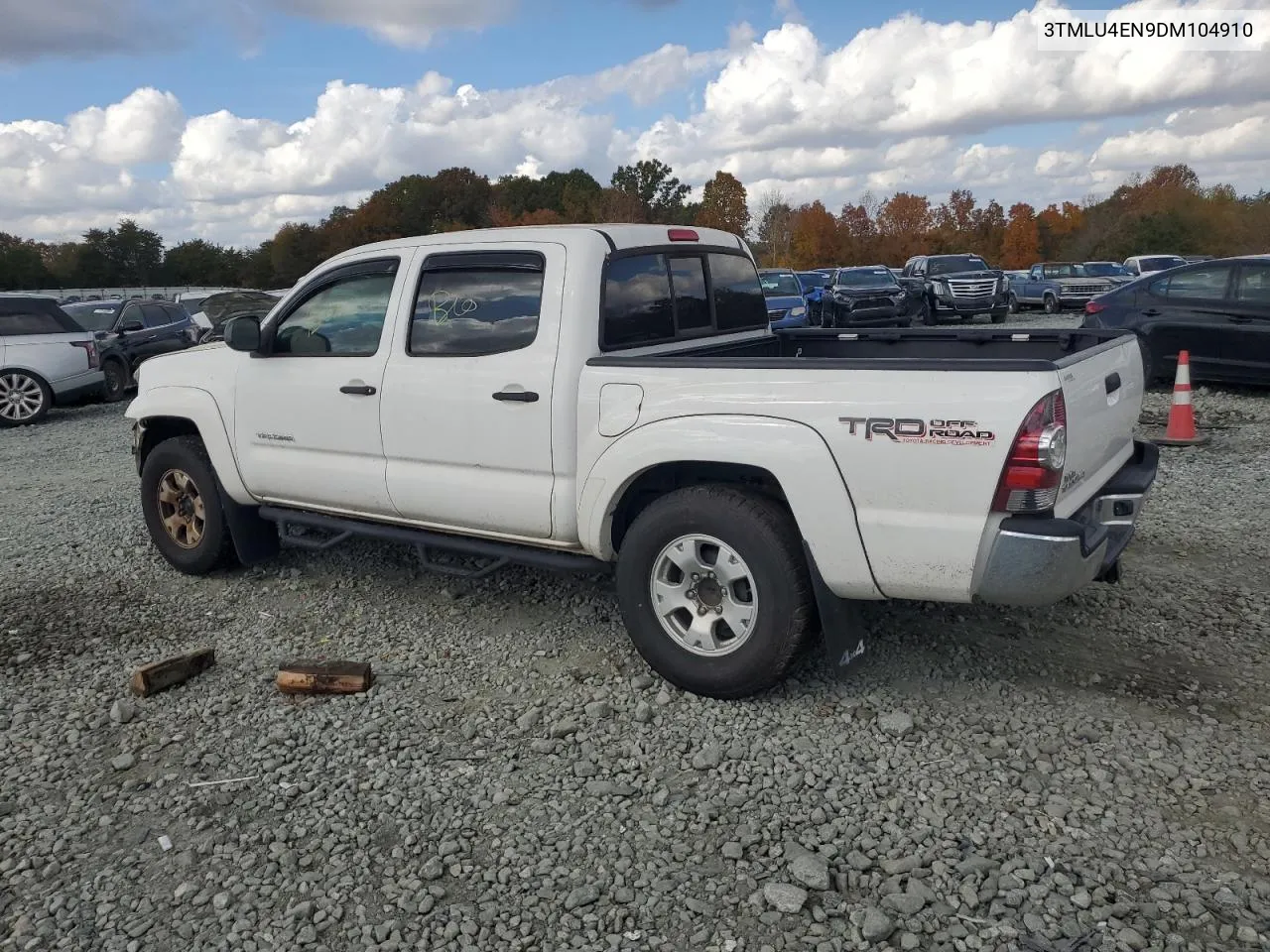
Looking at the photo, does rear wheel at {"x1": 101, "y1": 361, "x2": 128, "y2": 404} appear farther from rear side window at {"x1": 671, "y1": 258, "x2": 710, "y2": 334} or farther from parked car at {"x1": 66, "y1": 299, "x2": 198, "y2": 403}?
rear side window at {"x1": 671, "y1": 258, "x2": 710, "y2": 334}

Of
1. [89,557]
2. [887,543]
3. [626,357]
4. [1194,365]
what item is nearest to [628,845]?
[887,543]

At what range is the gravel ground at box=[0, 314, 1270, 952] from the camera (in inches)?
113

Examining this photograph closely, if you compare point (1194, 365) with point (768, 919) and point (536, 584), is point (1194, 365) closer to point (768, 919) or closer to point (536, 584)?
point (536, 584)

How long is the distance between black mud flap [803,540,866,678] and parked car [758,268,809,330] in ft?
Result: 41.5

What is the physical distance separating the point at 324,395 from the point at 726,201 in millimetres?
72267

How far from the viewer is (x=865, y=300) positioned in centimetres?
2117

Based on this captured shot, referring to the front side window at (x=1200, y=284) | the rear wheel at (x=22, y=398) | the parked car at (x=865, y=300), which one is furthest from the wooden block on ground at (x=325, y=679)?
the parked car at (x=865, y=300)

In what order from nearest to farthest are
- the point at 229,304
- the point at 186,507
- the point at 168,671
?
the point at 168,671 < the point at 186,507 < the point at 229,304

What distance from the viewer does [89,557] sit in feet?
21.6

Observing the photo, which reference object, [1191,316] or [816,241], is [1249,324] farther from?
[816,241]

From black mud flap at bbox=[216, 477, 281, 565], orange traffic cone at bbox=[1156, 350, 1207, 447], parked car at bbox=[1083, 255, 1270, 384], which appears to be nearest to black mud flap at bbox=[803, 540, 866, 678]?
black mud flap at bbox=[216, 477, 281, 565]

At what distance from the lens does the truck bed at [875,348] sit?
3971 millimetres

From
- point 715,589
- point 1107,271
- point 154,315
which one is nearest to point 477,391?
point 715,589

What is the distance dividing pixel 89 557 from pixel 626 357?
432 centimetres
